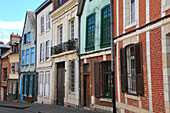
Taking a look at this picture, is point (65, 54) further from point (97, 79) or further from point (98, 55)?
point (97, 79)

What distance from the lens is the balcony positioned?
1689 centimetres

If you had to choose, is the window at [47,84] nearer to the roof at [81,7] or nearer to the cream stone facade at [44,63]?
the cream stone facade at [44,63]

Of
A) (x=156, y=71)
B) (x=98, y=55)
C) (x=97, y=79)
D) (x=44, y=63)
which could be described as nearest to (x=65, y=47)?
(x=98, y=55)

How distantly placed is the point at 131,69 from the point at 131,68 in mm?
46

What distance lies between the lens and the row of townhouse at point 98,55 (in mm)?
A: 8523

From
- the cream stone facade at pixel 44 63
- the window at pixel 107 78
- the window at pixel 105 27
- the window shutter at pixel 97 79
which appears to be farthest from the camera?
the cream stone facade at pixel 44 63

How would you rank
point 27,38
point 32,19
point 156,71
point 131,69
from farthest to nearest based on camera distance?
point 27,38 → point 32,19 → point 131,69 → point 156,71

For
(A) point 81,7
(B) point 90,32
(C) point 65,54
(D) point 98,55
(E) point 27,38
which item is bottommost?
(D) point 98,55

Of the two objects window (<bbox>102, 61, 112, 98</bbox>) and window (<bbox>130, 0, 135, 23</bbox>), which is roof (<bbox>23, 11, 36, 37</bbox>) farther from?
window (<bbox>130, 0, 135, 23</bbox>)

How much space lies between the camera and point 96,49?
558 inches

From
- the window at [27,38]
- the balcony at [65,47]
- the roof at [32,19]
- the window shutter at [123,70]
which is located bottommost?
the window shutter at [123,70]

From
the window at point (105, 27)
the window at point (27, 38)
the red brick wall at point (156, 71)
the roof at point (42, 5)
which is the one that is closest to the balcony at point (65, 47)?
the window at point (105, 27)

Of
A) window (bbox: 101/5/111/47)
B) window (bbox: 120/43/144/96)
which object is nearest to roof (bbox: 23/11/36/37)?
window (bbox: 101/5/111/47)

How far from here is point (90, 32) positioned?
1518 cm
